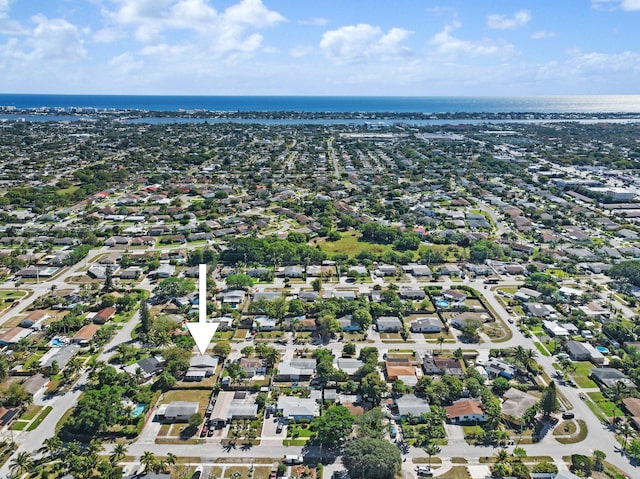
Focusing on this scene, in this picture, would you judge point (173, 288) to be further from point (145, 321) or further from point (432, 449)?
point (432, 449)

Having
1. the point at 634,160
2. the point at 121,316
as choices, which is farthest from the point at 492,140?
the point at 121,316

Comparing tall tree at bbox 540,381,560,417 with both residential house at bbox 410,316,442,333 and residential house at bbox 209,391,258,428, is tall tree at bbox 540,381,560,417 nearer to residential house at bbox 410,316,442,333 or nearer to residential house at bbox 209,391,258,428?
residential house at bbox 410,316,442,333

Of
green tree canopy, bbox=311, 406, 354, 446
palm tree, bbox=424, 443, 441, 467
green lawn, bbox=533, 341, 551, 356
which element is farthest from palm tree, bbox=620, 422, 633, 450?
green tree canopy, bbox=311, 406, 354, 446

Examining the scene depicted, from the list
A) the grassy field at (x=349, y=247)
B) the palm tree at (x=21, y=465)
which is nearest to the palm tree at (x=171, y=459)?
the palm tree at (x=21, y=465)

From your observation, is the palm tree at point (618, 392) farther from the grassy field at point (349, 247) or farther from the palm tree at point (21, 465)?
the palm tree at point (21, 465)

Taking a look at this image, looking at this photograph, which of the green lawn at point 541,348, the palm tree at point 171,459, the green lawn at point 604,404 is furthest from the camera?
the green lawn at point 541,348

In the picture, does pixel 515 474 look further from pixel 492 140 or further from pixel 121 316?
pixel 492 140
